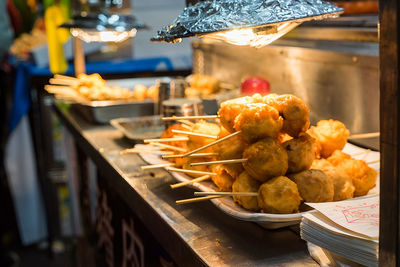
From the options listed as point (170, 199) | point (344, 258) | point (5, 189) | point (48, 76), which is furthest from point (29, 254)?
point (344, 258)

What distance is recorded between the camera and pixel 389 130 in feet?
3.04

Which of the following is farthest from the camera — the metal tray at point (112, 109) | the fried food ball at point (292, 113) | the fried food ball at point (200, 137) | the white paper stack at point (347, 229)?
the metal tray at point (112, 109)

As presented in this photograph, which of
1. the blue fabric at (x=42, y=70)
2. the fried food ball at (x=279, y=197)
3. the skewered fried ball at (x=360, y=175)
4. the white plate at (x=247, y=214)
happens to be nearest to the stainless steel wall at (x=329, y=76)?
the white plate at (x=247, y=214)

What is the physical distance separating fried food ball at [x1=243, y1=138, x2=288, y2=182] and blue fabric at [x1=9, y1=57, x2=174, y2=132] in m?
4.00

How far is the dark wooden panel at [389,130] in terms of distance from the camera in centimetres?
89

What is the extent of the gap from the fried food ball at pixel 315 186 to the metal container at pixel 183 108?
1.20 m

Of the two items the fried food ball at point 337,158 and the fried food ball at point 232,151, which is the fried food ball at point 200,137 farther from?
the fried food ball at point 337,158

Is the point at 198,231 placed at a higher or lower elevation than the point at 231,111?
lower

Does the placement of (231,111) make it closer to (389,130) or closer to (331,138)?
(331,138)

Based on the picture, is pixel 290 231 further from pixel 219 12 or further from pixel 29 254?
pixel 29 254

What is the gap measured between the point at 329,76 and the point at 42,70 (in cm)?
350

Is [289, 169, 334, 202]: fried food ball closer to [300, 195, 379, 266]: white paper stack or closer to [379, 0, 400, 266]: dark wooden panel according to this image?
[300, 195, 379, 266]: white paper stack

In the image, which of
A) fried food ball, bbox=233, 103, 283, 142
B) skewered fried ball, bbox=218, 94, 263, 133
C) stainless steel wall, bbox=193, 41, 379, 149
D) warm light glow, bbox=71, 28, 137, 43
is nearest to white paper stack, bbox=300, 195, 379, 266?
fried food ball, bbox=233, 103, 283, 142

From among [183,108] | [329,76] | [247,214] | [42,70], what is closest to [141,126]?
[183,108]
